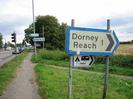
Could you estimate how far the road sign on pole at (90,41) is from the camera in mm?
6738

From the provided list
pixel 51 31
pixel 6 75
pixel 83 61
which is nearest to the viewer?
pixel 83 61

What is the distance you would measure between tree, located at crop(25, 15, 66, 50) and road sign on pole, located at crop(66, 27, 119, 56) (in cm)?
6728

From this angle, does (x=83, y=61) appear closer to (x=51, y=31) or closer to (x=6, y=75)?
(x=6, y=75)

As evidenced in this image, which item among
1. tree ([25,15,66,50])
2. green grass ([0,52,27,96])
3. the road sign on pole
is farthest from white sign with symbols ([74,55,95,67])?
tree ([25,15,66,50])

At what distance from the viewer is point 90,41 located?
7.06 m

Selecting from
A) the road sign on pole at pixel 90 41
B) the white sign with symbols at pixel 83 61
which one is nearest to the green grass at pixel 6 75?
the white sign with symbols at pixel 83 61

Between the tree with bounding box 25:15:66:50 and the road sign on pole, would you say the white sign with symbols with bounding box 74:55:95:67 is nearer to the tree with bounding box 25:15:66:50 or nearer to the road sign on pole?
the road sign on pole

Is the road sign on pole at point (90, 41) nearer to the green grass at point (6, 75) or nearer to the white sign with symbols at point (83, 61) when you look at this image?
the white sign with symbols at point (83, 61)

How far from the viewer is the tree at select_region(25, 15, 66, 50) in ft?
256

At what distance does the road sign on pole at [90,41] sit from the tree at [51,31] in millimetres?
67275

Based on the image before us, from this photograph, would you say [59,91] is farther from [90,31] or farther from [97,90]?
[90,31]

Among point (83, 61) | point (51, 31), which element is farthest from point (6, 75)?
point (51, 31)

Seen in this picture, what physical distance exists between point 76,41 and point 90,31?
18.0 inches

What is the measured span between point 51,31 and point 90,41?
73.5m
